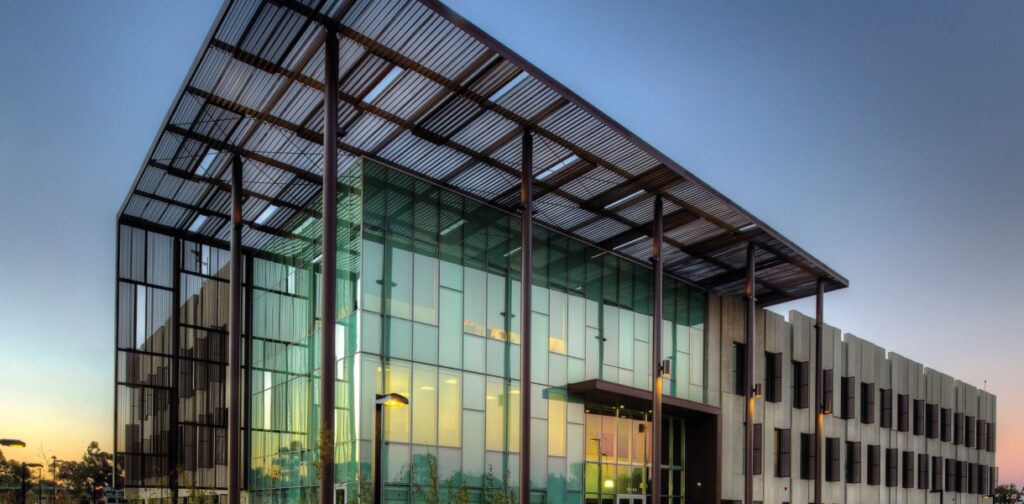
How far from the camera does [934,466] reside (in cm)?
6003

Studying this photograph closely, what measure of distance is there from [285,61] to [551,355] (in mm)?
14972

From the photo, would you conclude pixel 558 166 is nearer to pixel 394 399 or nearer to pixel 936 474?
pixel 394 399

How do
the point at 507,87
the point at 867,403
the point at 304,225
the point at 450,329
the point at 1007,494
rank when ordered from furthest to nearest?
the point at 1007,494 → the point at 867,403 → the point at 304,225 → the point at 450,329 → the point at 507,87

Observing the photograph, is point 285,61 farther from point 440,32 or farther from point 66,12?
point 66,12

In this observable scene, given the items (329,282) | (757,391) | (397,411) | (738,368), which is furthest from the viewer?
(738,368)

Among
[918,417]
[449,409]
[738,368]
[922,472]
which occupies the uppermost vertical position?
[449,409]

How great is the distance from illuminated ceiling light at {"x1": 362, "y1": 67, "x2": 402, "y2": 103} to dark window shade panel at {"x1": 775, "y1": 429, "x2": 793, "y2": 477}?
1141 inches

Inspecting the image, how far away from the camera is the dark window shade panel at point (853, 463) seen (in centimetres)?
4900

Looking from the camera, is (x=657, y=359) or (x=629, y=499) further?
(x=629, y=499)

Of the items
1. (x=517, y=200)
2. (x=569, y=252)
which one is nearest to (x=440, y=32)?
(x=517, y=200)

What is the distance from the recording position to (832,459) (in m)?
47.4

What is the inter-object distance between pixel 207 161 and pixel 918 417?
48.9 metres

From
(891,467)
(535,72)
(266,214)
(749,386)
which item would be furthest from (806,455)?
(535,72)

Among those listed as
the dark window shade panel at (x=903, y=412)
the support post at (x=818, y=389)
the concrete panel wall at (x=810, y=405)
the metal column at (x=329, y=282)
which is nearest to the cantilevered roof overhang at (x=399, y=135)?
the metal column at (x=329, y=282)
